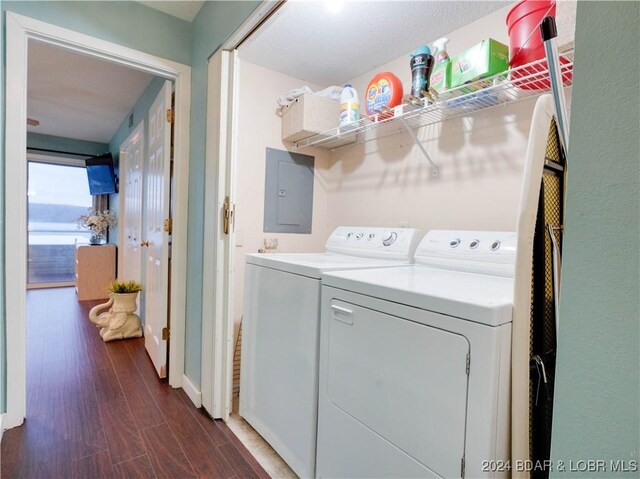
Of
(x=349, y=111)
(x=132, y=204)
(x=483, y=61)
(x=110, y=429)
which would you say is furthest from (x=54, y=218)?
(x=483, y=61)

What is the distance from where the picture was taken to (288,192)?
245 cm

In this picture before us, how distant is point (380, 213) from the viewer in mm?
2176

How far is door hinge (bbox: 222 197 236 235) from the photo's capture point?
68.7 inches

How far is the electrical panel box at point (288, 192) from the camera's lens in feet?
7.79

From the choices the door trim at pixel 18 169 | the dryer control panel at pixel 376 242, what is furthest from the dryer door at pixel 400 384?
the door trim at pixel 18 169

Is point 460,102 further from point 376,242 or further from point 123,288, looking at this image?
point 123,288

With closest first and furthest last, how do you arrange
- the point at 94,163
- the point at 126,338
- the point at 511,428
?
1. the point at 511,428
2. the point at 126,338
3. the point at 94,163

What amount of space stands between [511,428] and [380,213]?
4.93 feet

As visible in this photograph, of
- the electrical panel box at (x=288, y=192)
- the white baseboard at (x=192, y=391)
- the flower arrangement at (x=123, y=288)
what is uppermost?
the electrical panel box at (x=288, y=192)

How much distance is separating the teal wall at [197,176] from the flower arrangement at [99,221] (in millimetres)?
3920

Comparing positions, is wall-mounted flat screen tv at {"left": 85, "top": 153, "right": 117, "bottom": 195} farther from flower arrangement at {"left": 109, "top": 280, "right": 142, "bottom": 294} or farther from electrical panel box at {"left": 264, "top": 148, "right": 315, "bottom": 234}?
electrical panel box at {"left": 264, "top": 148, "right": 315, "bottom": 234}

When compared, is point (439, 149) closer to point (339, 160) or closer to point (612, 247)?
point (339, 160)

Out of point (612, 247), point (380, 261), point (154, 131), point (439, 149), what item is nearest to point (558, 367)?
point (612, 247)

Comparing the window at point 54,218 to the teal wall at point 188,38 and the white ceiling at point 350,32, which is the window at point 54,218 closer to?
the teal wall at point 188,38
